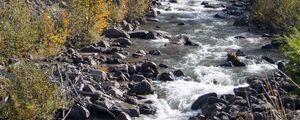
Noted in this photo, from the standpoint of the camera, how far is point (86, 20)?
2667 cm

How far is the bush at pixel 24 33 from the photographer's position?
67.6 ft

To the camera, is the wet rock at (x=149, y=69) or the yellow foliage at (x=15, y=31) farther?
the wet rock at (x=149, y=69)

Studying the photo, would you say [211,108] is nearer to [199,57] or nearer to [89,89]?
[89,89]

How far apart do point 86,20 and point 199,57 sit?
250 inches

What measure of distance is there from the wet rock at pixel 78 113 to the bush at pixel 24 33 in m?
5.84

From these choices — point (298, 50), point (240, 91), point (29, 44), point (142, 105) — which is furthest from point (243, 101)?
point (29, 44)

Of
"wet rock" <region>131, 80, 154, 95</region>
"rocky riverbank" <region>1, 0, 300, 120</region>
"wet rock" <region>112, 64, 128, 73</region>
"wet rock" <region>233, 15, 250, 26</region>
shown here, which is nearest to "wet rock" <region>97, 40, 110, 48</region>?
"rocky riverbank" <region>1, 0, 300, 120</region>

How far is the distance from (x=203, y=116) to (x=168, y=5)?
27.9 meters

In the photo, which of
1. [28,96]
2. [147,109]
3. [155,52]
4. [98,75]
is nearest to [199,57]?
[155,52]

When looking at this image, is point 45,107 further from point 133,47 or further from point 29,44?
point 133,47

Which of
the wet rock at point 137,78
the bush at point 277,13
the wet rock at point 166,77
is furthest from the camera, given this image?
the bush at point 277,13

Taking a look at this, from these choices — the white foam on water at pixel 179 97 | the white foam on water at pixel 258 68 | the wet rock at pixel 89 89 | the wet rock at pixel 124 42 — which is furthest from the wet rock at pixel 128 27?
the wet rock at pixel 89 89

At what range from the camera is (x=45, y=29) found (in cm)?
2308

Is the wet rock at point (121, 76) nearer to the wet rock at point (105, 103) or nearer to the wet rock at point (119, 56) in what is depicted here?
the wet rock at point (119, 56)
